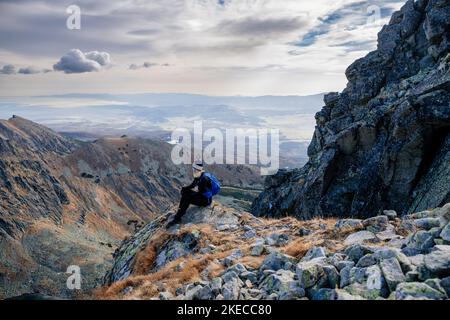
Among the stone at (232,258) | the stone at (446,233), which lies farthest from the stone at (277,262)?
the stone at (446,233)

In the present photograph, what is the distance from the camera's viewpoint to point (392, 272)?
10.2 metres

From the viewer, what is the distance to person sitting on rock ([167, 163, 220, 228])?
2394cm

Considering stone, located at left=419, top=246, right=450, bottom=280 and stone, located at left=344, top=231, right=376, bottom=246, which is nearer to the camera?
stone, located at left=419, top=246, right=450, bottom=280

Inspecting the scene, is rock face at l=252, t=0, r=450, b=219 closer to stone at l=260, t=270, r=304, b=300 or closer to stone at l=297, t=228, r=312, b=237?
stone at l=297, t=228, r=312, b=237

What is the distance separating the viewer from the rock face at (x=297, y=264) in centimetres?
994

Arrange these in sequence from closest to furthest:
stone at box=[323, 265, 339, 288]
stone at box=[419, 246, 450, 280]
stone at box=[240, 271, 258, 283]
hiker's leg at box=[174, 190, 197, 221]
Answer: stone at box=[419, 246, 450, 280] → stone at box=[323, 265, 339, 288] → stone at box=[240, 271, 258, 283] → hiker's leg at box=[174, 190, 197, 221]

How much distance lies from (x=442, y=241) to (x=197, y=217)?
15397mm

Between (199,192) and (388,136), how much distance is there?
22.5 meters

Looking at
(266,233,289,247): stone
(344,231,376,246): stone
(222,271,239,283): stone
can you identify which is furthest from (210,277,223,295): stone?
(266,233,289,247): stone

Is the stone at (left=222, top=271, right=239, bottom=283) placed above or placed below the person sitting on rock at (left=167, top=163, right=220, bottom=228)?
below

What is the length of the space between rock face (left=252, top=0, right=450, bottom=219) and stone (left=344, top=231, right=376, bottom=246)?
1303cm

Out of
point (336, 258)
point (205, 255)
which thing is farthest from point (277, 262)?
point (205, 255)
